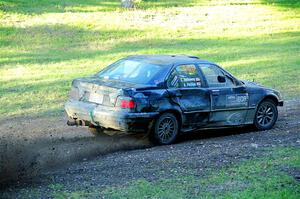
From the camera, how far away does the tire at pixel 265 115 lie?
13.3 m

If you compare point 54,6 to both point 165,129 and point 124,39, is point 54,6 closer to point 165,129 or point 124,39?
point 124,39

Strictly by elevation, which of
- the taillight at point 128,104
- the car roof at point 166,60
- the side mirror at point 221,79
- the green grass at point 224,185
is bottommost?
the green grass at point 224,185

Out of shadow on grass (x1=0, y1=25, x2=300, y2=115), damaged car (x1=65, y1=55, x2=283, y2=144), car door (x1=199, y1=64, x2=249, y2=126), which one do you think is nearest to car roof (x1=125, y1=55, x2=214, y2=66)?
damaged car (x1=65, y1=55, x2=283, y2=144)

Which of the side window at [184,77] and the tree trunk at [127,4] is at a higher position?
the side window at [184,77]

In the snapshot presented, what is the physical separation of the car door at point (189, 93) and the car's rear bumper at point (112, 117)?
64cm

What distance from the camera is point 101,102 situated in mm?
11383

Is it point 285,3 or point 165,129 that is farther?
point 285,3

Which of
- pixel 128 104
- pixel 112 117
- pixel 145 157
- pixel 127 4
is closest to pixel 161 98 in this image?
pixel 128 104

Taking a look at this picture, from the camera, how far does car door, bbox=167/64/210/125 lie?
11789mm

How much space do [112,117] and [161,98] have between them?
3.04 feet

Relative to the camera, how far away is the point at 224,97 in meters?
12.5

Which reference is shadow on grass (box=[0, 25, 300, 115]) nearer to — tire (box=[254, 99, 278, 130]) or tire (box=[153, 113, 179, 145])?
tire (box=[254, 99, 278, 130])

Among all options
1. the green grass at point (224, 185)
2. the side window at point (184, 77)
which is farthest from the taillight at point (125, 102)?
the green grass at point (224, 185)

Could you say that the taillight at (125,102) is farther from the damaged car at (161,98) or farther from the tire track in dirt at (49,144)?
the tire track in dirt at (49,144)
